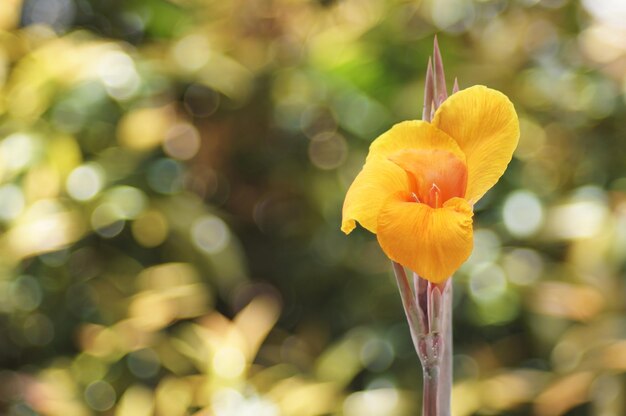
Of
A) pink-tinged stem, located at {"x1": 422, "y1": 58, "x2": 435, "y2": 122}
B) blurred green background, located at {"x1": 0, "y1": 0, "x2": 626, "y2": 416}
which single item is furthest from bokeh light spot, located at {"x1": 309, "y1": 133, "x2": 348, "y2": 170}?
pink-tinged stem, located at {"x1": 422, "y1": 58, "x2": 435, "y2": 122}

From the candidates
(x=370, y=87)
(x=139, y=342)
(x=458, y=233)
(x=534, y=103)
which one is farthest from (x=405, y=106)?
(x=458, y=233)

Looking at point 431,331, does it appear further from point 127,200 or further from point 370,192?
point 127,200

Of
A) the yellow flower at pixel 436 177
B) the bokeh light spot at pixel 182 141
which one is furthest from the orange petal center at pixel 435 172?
the bokeh light spot at pixel 182 141

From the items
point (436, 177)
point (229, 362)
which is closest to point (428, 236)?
point (436, 177)

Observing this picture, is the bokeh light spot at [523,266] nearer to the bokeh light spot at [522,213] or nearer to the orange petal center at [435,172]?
the bokeh light spot at [522,213]

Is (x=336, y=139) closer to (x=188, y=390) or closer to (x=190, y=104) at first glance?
(x=190, y=104)

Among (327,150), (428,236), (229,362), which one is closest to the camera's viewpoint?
(428,236)

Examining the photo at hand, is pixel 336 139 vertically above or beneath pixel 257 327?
above
